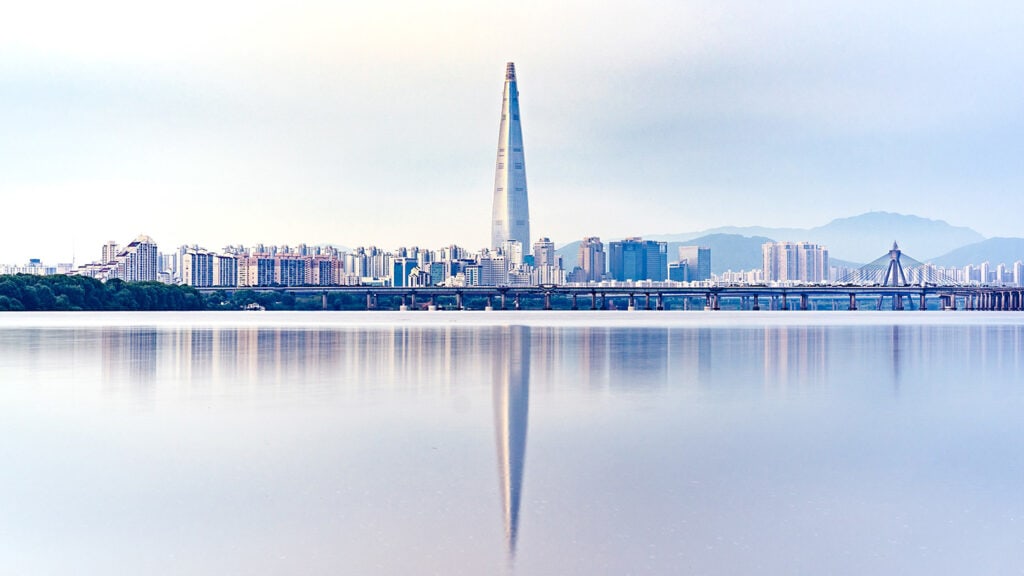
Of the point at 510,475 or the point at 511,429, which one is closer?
the point at 510,475

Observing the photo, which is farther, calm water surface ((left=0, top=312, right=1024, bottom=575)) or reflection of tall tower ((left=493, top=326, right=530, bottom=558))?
reflection of tall tower ((left=493, top=326, right=530, bottom=558))

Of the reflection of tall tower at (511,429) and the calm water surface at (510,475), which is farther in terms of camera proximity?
the reflection of tall tower at (511,429)

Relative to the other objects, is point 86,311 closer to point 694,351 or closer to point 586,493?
point 694,351

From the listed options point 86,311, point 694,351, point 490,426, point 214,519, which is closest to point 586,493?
point 214,519
